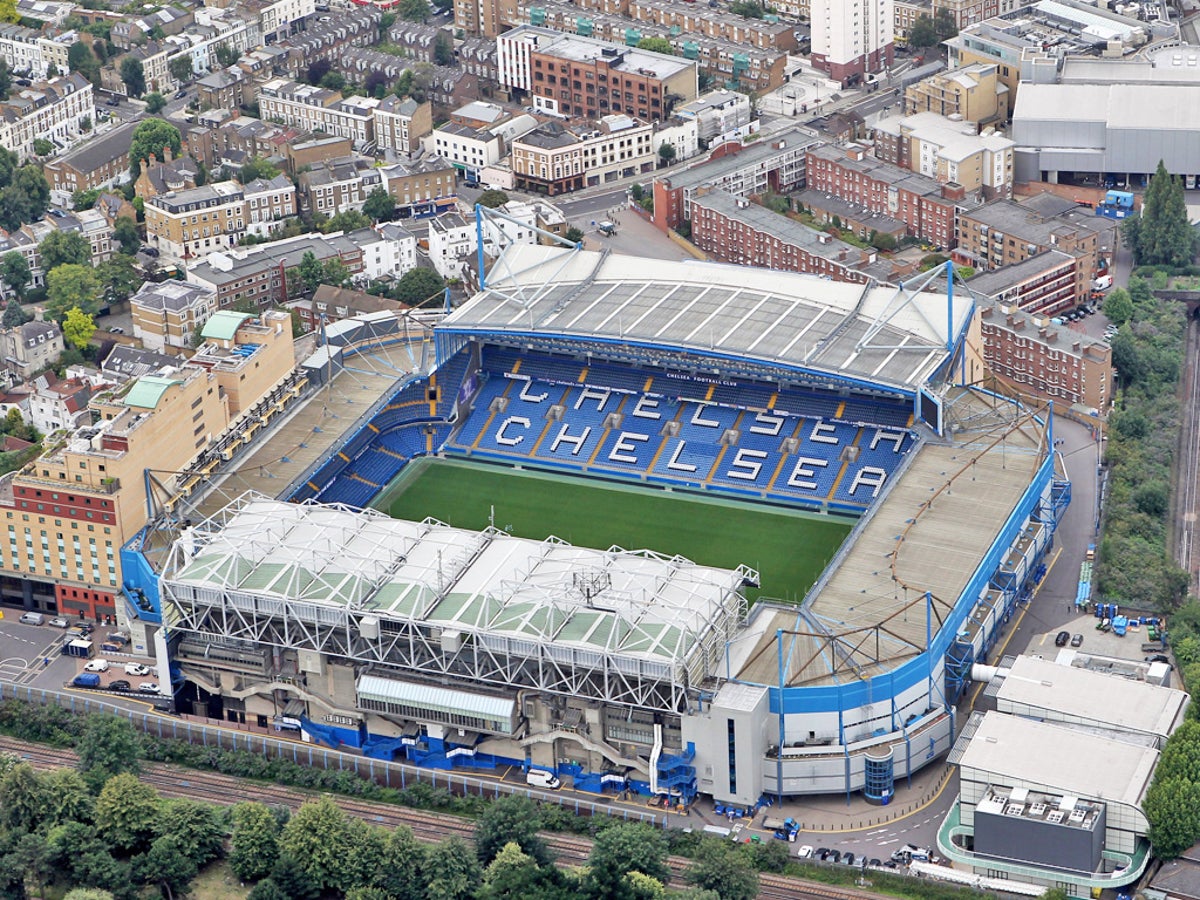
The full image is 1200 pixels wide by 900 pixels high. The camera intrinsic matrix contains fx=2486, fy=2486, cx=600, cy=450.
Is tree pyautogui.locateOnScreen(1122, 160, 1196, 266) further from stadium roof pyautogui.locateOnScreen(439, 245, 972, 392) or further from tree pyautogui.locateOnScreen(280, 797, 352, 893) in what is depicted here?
tree pyautogui.locateOnScreen(280, 797, 352, 893)

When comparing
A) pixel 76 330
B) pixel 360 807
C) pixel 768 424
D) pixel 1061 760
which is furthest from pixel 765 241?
pixel 360 807

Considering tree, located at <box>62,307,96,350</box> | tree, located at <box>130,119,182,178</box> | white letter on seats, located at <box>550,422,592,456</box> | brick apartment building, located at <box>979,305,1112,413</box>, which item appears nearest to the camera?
white letter on seats, located at <box>550,422,592,456</box>

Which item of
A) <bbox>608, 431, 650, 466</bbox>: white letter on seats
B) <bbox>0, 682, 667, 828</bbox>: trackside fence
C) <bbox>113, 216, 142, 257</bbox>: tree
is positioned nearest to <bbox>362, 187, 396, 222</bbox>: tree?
<bbox>113, 216, 142, 257</bbox>: tree

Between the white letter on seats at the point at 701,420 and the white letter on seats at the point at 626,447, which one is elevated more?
the white letter on seats at the point at 701,420

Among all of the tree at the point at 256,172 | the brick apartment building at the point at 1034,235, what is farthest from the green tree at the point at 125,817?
the brick apartment building at the point at 1034,235

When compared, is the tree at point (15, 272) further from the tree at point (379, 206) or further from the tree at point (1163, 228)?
Result: the tree at point (1163, 228)
